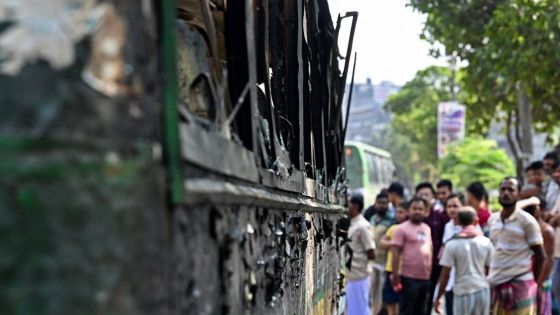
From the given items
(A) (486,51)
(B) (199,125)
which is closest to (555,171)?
(A) (486,51)

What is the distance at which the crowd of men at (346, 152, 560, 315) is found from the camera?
9133mm

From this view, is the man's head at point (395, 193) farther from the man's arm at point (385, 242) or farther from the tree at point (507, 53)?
the tree at point (507, 53)

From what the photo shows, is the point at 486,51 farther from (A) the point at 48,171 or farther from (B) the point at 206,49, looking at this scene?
(A) the point at 48,171

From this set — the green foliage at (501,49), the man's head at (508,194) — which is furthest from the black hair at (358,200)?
the green foliage at (501,49)

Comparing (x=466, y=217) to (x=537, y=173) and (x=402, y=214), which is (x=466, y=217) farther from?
(x=537, y=173)

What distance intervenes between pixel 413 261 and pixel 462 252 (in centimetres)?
157

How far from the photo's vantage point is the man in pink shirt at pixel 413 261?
10.8 m

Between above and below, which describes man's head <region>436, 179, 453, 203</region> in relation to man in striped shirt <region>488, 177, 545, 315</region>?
above

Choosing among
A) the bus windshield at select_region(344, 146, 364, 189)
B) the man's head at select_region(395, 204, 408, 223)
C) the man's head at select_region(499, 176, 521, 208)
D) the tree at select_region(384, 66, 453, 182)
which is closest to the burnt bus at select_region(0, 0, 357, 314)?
the man's head at select_region(499, 176, 521, 208)

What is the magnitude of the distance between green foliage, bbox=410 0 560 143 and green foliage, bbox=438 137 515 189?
40.7ft

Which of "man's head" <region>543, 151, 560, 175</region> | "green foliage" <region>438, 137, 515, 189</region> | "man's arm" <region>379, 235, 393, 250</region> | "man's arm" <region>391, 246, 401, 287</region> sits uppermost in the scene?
"green foliage" <region>438, 137, 515, 189</region>

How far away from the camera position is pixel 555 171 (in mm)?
10781

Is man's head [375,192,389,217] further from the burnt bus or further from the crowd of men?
the burnt bus

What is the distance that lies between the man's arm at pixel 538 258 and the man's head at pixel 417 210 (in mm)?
1813
